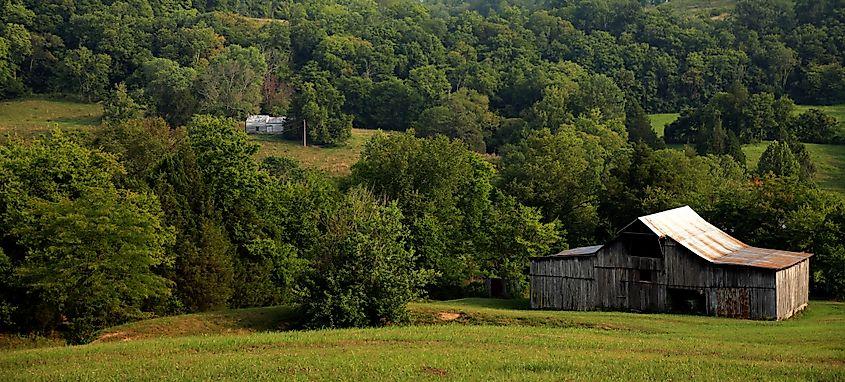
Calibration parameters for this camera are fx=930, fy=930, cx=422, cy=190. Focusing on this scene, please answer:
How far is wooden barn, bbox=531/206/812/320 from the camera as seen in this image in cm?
4459

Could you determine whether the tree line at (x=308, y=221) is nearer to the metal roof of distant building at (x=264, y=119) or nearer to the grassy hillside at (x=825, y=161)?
the grassy hillside at (x=825, y=161)

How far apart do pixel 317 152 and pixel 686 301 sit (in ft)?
208

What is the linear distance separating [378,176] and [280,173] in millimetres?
19605

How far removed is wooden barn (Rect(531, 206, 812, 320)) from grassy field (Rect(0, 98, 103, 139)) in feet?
216

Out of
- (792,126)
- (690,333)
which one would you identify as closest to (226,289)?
(690,333)

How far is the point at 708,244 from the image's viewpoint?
48.6 metres

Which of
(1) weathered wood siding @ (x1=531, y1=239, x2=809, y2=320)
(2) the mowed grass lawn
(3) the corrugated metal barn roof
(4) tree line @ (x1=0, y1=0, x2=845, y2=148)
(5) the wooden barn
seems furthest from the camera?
(4) tree line @ (x1=0, y1=0, x2=845, y2=148)

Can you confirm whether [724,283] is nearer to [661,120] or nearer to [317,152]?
[317,152]

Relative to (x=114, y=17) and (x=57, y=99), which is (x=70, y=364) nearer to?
(x=57, y=99)

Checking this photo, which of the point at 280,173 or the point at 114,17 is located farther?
the point at 114,17

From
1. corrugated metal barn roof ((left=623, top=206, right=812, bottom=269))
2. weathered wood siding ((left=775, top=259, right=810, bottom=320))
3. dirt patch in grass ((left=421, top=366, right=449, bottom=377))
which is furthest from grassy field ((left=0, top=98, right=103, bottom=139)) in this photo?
dirt patch in grass ((left=421, top=366, right=449, bottom=377))

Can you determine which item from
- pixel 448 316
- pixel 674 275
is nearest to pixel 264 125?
pixel 674 275

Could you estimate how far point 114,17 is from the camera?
132m

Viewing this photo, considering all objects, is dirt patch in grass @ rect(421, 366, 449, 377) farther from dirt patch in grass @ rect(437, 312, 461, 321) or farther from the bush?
dirt patch in grass @ rect(437, 312, 461, 321)
